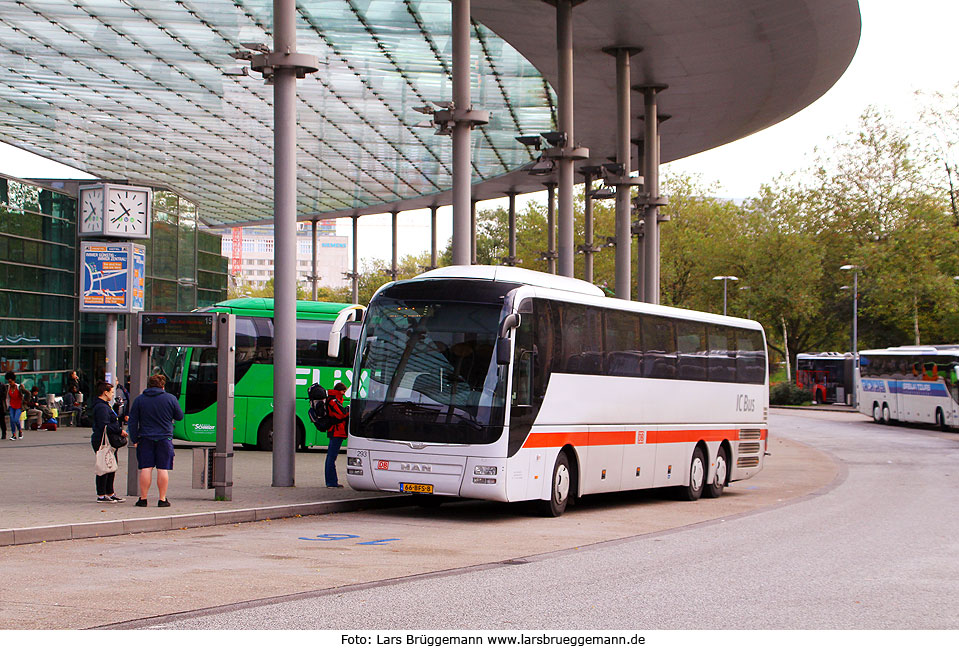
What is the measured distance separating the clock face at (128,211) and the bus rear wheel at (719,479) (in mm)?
17634

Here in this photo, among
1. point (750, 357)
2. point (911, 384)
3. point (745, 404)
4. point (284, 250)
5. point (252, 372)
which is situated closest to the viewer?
point (284, 250)

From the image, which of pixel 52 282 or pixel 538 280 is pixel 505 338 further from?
pixel 52 282

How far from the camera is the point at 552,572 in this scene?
1054 cm

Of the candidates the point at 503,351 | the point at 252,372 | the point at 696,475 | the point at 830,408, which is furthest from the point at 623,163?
the point at 830,408

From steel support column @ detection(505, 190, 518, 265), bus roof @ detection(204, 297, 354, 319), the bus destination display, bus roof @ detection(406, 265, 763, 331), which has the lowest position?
the bus destination display

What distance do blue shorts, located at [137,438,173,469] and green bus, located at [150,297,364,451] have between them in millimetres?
11542

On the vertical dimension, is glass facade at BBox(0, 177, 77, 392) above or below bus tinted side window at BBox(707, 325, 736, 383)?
above

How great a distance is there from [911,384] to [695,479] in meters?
30.6

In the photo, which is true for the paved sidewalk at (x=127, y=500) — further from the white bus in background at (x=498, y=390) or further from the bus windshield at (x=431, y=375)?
the bus windshield at (x=431, y=375)

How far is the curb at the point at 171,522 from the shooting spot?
1214 centimetres

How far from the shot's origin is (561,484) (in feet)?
54.9

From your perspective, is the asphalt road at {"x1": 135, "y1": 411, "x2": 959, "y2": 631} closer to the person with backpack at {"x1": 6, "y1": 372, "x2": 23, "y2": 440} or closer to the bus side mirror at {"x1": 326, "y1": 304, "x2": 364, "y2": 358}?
the bus side mirror at {"x1": 326, "y1": 304, "x2": 364, "y2": 358}

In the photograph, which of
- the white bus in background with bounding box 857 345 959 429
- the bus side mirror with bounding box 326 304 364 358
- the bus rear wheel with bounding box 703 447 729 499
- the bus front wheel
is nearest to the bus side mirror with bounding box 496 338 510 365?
the bus side mirror with bounding box 326 304 364 358

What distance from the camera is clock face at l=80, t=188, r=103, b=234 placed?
105 ft
